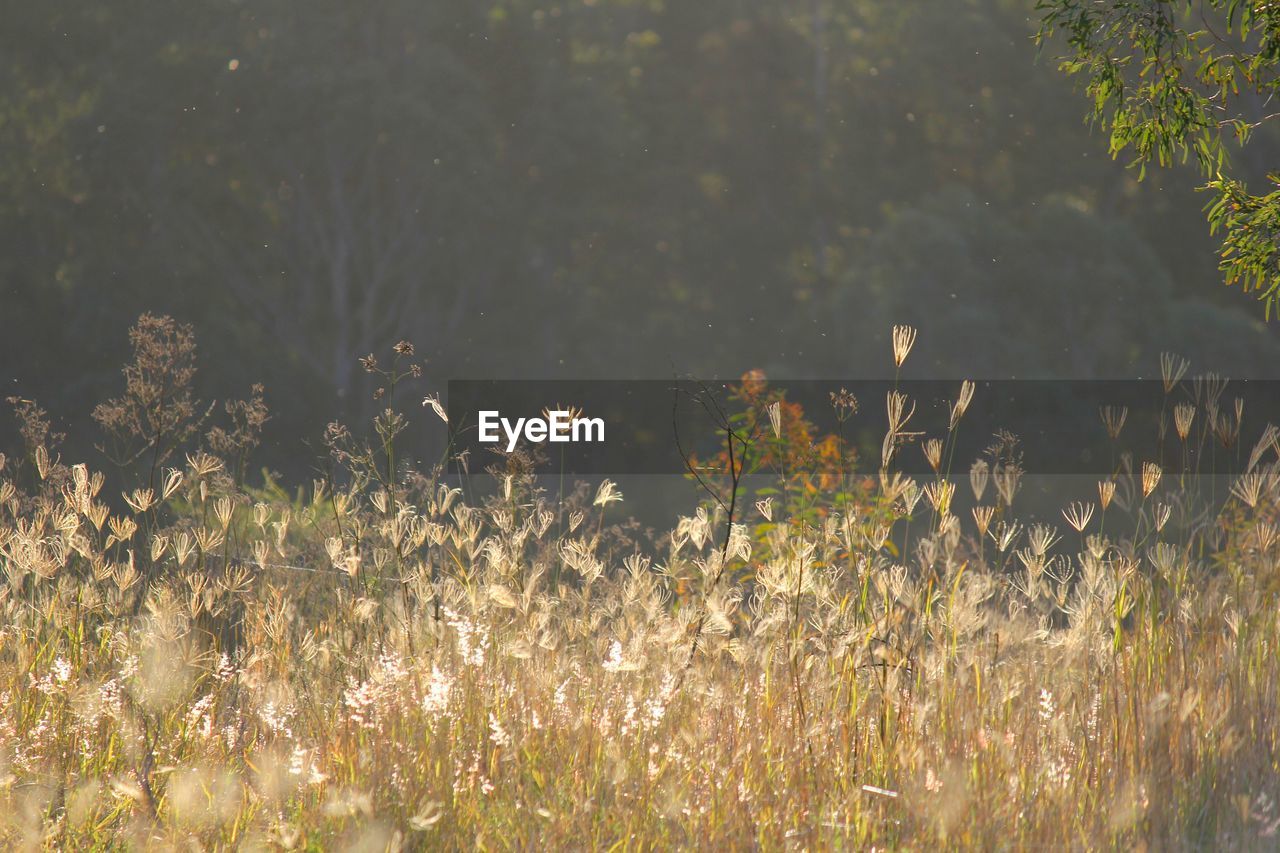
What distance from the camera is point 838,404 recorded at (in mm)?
3467

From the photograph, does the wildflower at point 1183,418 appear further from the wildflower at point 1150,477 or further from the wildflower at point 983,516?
the wildflower at point 983,516

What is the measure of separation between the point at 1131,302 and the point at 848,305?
5250 mm

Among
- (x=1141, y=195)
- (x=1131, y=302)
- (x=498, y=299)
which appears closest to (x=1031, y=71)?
(x=1141, y=195)

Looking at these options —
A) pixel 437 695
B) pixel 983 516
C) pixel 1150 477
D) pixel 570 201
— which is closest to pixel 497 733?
pixel 437 695

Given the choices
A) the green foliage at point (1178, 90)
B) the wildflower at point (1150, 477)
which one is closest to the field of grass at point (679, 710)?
the wildflower at point (1150, 477)

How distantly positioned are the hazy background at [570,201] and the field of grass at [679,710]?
64.8 ft

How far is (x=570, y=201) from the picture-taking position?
93.5 ft

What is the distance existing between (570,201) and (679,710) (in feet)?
84.4

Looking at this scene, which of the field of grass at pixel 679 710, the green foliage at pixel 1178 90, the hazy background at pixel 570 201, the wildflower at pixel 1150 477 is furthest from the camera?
the hazy background at pixel 570 201

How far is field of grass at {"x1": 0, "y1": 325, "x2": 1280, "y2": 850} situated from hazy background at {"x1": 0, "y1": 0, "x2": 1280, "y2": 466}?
64.8 ft

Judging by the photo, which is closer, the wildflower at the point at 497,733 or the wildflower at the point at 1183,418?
the wildflower at the point at 497,733

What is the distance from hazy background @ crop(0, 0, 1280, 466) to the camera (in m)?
24.6

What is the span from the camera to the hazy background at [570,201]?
24594mm

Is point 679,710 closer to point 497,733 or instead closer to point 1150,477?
point 497,733
